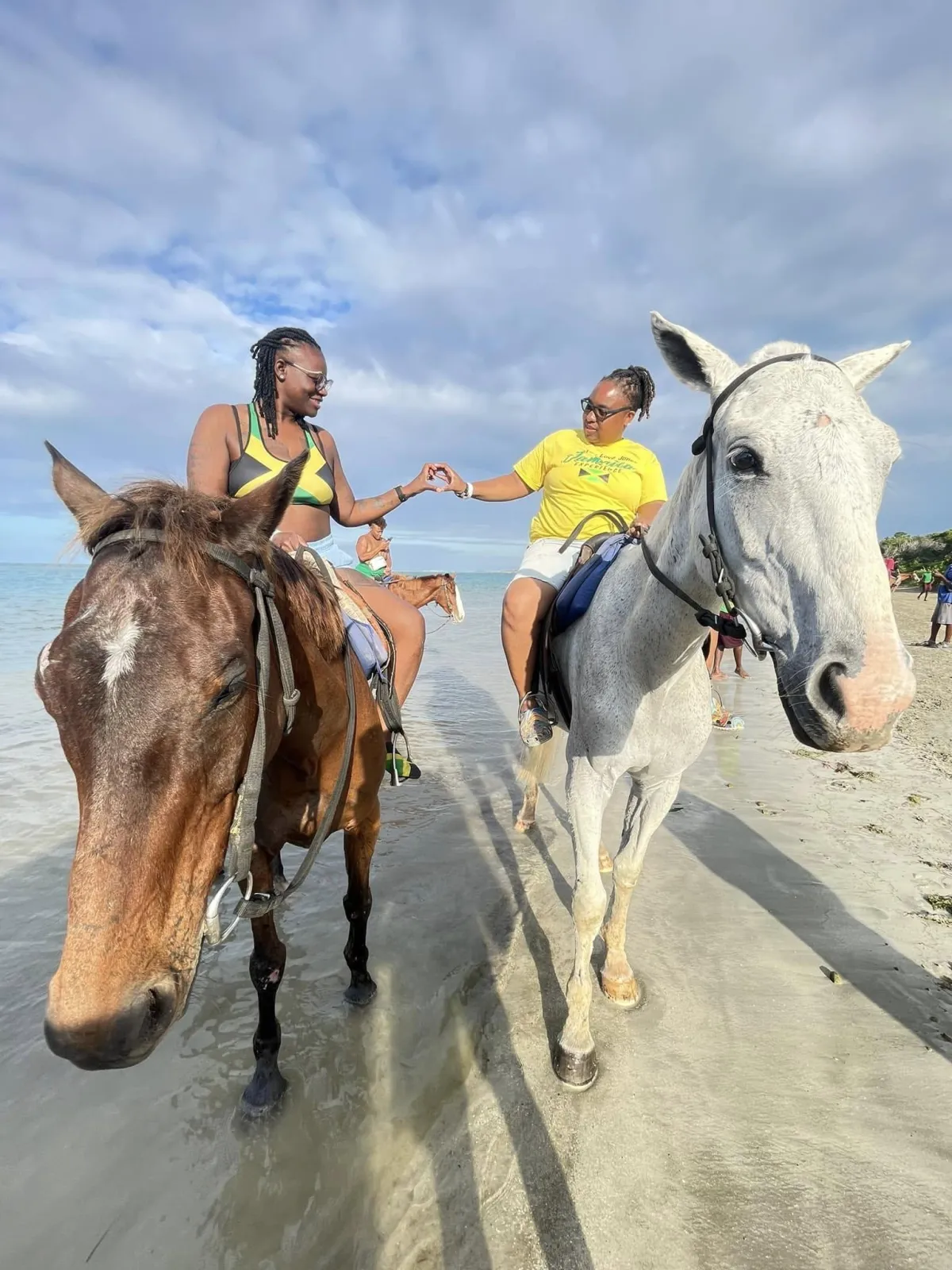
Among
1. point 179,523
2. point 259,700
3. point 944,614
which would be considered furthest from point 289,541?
point 944,614

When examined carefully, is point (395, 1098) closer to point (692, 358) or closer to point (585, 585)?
point (585, 585)

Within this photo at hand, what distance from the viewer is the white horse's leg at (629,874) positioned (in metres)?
3.23

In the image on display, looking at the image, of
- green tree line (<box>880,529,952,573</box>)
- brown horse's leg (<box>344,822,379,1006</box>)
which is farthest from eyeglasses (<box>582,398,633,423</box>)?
green tree line (<box>880,529,952,573</box>)

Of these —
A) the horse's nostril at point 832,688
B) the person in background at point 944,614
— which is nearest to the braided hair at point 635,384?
the horse's nostril at point 832,688

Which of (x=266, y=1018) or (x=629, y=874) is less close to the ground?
(x=629, y=874)

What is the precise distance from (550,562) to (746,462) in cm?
236

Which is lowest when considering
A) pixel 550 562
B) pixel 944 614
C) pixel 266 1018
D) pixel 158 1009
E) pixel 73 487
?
pixel 266 1018

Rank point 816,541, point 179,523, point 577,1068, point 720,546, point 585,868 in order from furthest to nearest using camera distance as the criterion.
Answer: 1. point 585,868
2. point 577,1068
3. point 720,546
4. point 179,523
5. point 816,541

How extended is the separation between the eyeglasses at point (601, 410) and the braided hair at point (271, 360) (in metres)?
1.89

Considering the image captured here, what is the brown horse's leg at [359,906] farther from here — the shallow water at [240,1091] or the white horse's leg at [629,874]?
the white horse's leg at [629,874]

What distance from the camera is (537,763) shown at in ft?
16.9

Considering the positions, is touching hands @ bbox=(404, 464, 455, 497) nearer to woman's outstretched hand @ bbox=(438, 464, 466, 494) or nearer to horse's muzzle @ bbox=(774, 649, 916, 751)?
woman's outstretched hand @ bbox=(438, 464, 466, 494)

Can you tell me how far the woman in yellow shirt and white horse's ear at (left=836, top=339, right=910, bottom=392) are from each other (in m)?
1.86

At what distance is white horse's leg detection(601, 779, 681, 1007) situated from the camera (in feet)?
10.6
